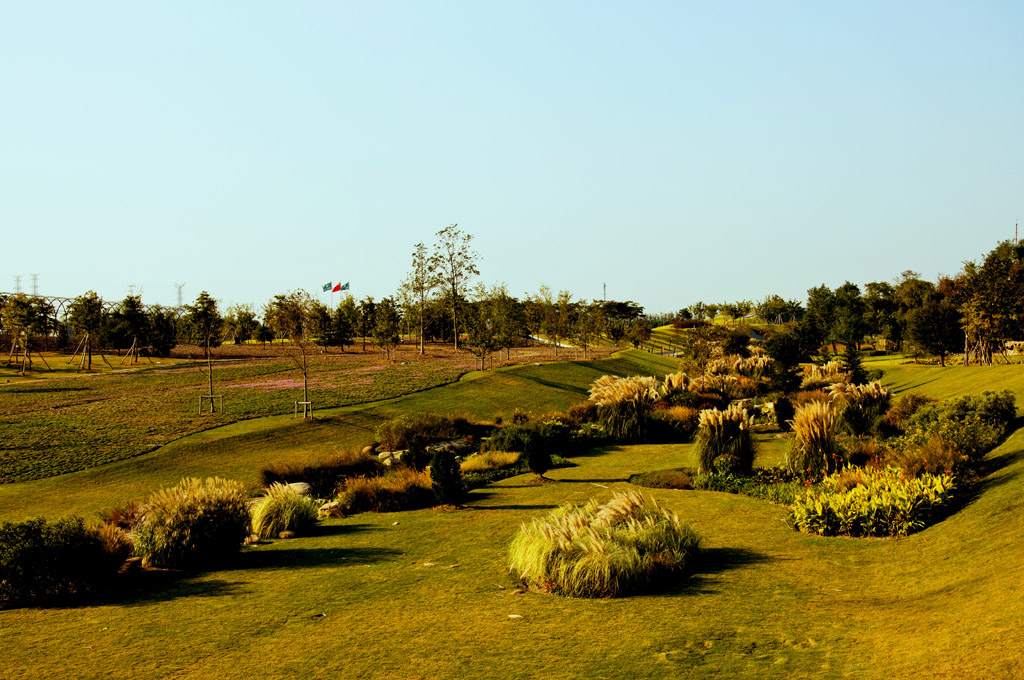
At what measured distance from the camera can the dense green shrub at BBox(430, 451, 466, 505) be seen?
1692 centimetres

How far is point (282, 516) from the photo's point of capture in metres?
14.5

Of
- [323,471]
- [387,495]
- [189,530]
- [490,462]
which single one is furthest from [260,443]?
[189,530]

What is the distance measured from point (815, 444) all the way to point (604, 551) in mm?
9198

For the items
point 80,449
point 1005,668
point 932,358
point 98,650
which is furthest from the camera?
point 932,358

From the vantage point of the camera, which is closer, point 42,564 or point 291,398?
point 42,564

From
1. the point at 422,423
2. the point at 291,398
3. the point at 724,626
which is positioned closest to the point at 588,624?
the point at 724,626

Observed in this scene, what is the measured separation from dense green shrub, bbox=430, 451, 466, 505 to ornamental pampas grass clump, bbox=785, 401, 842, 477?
8.00 m

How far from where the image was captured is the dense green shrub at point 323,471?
20.2 m

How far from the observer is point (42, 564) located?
31.9 feet

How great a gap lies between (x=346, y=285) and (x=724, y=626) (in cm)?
7885

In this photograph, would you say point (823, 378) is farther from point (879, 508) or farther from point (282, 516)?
point (282, 516)

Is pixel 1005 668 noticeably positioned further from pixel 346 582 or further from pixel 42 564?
pixel 42 564

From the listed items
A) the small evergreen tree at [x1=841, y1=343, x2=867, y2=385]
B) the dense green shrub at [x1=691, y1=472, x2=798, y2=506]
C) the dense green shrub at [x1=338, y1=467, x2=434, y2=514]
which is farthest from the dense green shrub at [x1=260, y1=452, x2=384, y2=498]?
the small evergreen tree at [x1=841, y1=343, x2=867, y2=385]

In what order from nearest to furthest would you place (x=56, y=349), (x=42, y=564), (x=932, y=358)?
(x=42, y=564) < (x=932, y=358) < (x=56, y=349)
